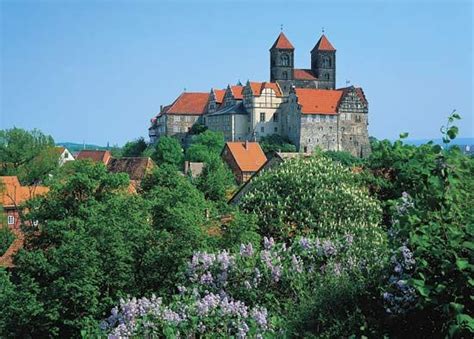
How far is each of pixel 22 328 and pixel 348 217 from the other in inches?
326

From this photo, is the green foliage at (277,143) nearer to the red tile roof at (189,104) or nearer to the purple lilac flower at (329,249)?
the red tile roof at (189,104)

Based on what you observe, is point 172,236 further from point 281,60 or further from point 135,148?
point 281,60

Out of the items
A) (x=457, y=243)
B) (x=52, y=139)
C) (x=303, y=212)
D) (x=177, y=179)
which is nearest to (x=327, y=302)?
(x=457, y=243)

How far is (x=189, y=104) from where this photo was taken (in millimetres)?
124500

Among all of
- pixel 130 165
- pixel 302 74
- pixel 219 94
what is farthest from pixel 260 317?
pixel 302 74

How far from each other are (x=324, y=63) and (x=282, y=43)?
8223mm

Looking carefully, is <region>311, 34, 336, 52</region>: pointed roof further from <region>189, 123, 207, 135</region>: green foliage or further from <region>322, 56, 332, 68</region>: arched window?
<region>189, 123, 207, 135</region>: green foliage

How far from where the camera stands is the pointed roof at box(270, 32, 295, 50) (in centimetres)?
12838

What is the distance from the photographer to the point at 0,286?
19562 mm

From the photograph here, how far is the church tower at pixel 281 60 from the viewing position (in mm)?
125188

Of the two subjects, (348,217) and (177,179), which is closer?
(348,217)

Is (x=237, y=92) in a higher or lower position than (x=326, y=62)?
lower

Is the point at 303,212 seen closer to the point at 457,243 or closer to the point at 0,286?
the point at 0,286

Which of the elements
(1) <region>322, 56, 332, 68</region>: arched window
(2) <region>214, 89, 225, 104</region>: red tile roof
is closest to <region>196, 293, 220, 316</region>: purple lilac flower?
(2) <region>214, 89, 225, 104</region>: red tile roof
